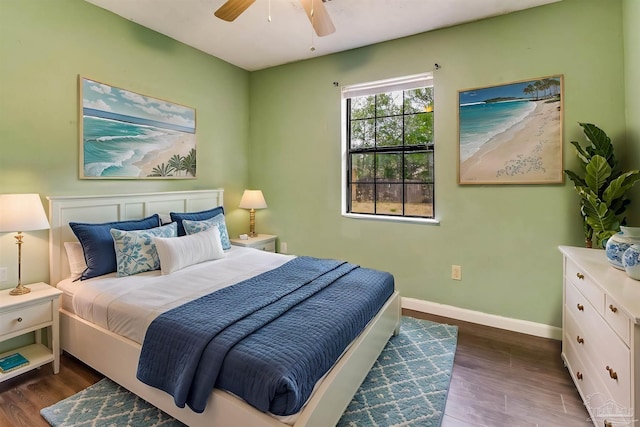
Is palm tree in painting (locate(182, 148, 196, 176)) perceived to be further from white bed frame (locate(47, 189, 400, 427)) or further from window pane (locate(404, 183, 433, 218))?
window pane (locate(404, 183, 433, 218))

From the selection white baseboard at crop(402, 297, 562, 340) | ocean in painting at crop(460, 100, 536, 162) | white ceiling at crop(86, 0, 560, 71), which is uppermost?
white ceiling at crop(86, 0, 560, 71)

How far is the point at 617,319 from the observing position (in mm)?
1402

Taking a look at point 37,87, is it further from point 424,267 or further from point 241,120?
point 424,267

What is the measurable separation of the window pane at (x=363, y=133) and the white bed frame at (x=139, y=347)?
5.61 feet

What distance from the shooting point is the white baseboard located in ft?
8.85

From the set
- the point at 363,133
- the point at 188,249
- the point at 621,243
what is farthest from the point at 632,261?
the point at 188,249

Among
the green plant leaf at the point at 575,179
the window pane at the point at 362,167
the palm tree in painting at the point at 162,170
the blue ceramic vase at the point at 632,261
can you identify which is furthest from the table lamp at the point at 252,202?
the blue ceramic vase at the point at 632,261

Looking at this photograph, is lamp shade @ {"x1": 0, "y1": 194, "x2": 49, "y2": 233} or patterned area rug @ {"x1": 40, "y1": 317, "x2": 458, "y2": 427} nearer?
patterned area rug @ {"x1": 40, "y1": 317, "x2": 458, "y2": 427}

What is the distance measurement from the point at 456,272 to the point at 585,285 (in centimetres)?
126

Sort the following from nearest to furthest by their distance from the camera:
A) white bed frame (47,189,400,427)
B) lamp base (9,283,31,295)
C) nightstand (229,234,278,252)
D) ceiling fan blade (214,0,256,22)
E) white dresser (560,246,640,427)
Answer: white dresser (560,246,640,427) → white bed frame (47,189,400,427) → ceiling fan blade (214,0,256,22) → lamp base (9,283,31,295) → nightstand (229,234,278,252)

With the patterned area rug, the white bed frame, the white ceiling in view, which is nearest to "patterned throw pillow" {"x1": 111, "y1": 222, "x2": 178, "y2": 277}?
the white bed frame

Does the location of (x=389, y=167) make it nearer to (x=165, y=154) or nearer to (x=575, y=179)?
(x=575, y=179)

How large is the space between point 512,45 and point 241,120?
3002 mm

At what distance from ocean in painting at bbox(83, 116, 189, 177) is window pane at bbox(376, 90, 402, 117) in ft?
7.27
